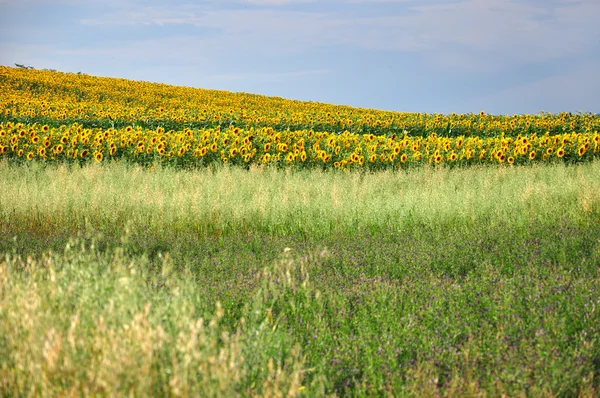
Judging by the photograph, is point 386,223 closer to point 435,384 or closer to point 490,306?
point 490,306

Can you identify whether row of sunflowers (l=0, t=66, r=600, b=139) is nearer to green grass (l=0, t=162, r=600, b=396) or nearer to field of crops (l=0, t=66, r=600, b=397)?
field of crops (l=0, t=66, r=600, b=397)

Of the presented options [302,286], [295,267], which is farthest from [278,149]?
[302,286]

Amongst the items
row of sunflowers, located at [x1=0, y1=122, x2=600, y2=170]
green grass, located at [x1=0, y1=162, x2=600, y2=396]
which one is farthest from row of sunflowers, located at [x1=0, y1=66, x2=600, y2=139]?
green grass, located at [x1=0, y1=162, x2=600, y2=396]

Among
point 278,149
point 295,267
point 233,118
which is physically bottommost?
point 295,267

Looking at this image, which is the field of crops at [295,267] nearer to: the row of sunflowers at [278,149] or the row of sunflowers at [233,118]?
the row of sunflowers at [278,149]

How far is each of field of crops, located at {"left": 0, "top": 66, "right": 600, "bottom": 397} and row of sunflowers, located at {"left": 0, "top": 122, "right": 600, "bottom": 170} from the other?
5 cm

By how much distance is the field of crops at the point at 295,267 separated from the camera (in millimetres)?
3107

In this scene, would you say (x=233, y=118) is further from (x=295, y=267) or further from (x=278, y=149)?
(x=295, y=267)

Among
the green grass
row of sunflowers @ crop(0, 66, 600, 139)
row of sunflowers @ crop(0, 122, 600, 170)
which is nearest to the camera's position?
the green grass

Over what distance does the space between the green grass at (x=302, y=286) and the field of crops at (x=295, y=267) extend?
0.02 meters

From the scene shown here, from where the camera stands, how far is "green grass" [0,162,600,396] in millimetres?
3016

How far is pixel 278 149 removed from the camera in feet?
39.3

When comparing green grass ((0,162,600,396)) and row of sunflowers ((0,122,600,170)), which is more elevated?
row of sunflowers ((0,122,600,170))

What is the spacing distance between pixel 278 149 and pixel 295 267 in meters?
6.58
